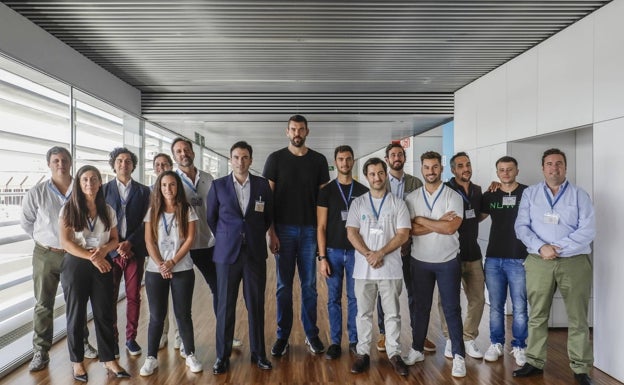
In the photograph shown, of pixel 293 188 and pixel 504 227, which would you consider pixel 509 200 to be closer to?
pixel 504 227

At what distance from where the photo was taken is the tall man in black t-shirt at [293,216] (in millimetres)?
3795

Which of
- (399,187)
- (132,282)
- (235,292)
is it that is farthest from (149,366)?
(399,187)

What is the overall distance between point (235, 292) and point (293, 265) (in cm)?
58

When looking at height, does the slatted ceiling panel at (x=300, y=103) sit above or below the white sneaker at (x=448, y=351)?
above

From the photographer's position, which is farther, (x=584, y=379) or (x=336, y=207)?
(x=336, y=207)

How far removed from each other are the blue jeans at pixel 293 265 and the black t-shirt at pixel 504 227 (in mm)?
1621

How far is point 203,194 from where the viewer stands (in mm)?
4020

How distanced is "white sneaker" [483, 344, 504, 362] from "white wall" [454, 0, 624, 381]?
31.0 inches

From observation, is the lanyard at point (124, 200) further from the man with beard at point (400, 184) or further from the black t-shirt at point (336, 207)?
the man with beard at point (400, 184)

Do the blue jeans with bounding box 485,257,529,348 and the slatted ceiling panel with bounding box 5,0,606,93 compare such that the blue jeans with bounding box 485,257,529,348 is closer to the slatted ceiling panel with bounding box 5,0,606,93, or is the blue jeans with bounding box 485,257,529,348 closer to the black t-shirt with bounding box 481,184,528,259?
the black t-shirt with bounding box 481,184,528,259

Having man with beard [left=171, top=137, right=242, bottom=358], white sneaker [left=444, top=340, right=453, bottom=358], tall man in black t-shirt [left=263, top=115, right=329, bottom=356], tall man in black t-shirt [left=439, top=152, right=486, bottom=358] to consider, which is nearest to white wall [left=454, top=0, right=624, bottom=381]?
tall man in black t-shirt [left=439, top=152, right=486, bottom=358]

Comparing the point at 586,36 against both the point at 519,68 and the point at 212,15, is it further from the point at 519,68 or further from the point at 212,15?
the point at 212,15

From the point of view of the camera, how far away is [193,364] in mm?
3574

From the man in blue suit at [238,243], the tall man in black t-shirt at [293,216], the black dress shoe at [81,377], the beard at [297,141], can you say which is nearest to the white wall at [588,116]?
the tall man in black t-shirt at [293,216]
